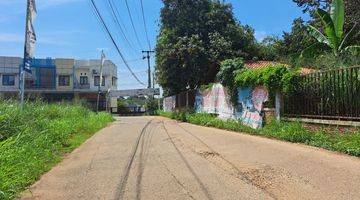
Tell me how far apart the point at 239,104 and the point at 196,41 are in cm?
1162

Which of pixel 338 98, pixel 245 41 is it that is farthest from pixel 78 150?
pixel 245 41

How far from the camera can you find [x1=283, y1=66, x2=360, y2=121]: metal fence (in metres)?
13.2

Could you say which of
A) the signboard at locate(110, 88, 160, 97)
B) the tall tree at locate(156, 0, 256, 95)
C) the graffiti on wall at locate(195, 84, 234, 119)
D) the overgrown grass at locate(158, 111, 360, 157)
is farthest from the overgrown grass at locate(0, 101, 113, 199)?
the signboard at locate(110, 88, 160, 97)

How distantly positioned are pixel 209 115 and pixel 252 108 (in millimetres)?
8627

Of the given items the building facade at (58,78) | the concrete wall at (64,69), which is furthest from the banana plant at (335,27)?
the concrete wall at (64,69)

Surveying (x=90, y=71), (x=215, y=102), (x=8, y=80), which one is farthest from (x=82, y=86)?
(x=215, y=102)

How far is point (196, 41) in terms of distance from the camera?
33969 millimetres

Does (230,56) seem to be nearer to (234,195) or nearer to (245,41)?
(245,41)

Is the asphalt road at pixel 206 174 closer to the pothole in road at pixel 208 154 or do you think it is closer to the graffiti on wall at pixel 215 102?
the pothole in road at pixel 208 154

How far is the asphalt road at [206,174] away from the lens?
27.6ft

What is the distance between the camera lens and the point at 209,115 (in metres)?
29.3

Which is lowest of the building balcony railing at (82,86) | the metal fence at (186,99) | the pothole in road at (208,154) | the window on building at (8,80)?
the pothole in road at (208,154)

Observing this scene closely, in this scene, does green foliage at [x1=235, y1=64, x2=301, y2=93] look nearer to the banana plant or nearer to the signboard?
the banana plant

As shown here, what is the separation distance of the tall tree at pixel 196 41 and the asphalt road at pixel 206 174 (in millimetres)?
19446
